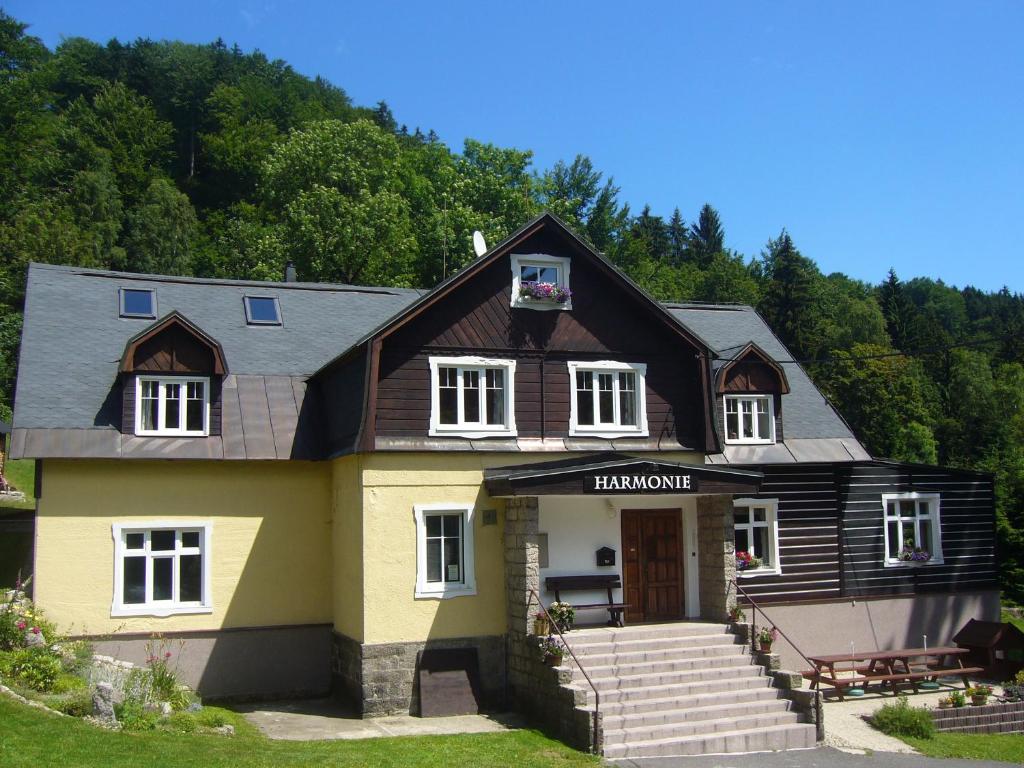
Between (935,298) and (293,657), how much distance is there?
324 ft

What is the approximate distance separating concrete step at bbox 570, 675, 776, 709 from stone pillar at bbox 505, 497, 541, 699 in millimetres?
1533

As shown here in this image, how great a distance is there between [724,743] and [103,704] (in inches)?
374

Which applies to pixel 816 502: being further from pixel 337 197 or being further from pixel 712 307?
pixel 337 197

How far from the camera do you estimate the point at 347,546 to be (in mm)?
19625

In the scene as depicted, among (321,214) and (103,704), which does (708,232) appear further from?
(103,704)

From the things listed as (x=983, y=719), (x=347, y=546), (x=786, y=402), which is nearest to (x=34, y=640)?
(x=347, y=546)

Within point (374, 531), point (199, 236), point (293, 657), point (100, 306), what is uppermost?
point (199, 236)

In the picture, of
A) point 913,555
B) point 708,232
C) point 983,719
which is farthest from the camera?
point 708,232

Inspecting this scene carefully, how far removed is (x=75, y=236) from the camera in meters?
44.5

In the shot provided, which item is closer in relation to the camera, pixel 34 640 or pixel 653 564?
pixel 34 640

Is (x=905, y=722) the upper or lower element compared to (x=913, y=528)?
lower

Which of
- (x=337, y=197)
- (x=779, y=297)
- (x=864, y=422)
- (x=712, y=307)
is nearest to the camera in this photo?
(x=712, y=307)

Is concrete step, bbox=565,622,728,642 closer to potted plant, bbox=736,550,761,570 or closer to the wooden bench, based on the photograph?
the wooden bench

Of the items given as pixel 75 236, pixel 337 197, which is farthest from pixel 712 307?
pixel 75 236
